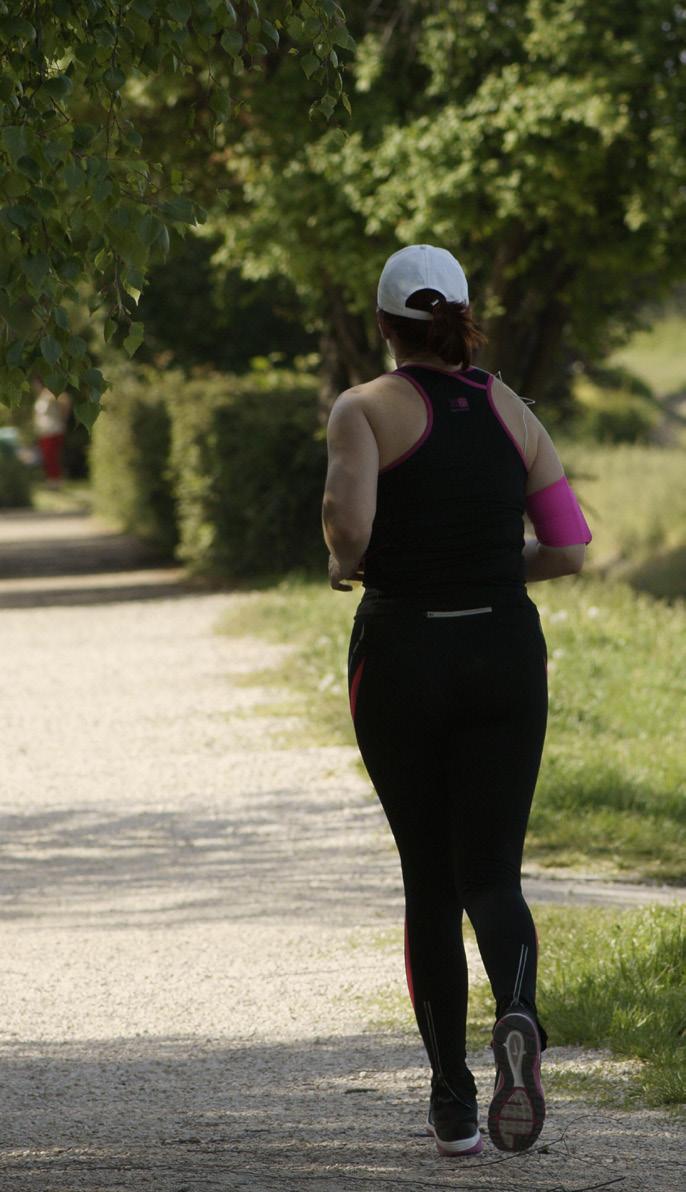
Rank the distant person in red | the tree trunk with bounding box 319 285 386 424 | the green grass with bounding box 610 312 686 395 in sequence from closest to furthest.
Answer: the tree trunk with bounding box 319 285 386 424 < the distant person in red < the green grass with bounding box 610 312 686 395

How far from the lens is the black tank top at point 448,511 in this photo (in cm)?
334

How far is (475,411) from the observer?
11.2ft

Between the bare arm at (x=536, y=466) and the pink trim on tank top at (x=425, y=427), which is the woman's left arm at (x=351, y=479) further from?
the bare arm at (x=536, y=466)

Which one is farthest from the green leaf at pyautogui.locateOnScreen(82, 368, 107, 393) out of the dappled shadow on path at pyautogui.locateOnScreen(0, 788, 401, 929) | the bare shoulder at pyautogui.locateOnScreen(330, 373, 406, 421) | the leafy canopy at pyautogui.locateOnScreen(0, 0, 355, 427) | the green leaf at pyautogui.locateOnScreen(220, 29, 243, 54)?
the dappled shadow on path at pyautogui.locateOnScreen(0, 788, 401, 929)

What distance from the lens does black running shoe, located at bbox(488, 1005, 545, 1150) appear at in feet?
10.4

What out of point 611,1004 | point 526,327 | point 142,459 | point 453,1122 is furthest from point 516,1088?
point 142,459

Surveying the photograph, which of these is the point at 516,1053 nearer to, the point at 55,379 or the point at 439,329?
the point at 439,329

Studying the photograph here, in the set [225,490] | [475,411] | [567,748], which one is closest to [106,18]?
[475,411]

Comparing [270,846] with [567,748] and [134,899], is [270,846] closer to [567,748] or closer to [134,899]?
[134,899]

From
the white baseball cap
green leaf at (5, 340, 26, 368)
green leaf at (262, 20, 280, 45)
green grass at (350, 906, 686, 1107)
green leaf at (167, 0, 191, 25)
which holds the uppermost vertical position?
green leaf at (262, 20, 280, 45)

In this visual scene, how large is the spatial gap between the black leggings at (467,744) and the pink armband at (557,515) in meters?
0.22

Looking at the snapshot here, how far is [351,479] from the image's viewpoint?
3289 mm

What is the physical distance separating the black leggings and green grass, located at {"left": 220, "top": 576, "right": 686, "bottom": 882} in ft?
11.0

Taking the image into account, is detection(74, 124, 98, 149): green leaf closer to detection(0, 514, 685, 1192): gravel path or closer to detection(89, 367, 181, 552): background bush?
detection(0, 514, 685, 1192): gravel path
